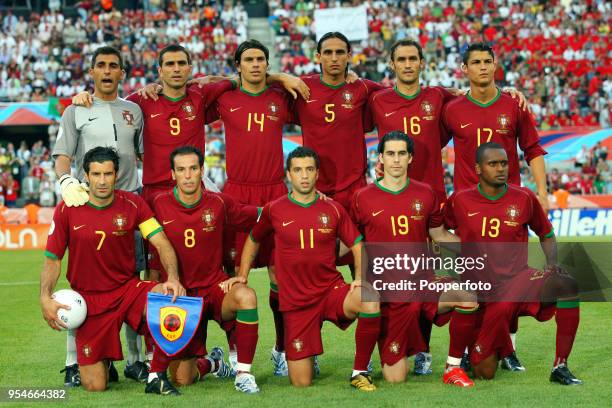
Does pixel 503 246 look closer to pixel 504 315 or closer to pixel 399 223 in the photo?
pixel 504 315

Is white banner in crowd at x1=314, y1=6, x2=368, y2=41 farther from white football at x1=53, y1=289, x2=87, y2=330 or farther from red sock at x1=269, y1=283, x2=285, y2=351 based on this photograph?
white football at x1=53, y1=289, x2=87, y2=330

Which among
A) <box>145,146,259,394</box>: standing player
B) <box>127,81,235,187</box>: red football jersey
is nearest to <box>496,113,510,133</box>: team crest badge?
<box>145,146,259,394</box>: standing player

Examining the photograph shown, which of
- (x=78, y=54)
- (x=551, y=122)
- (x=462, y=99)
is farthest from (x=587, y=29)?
(x=462, y=99)

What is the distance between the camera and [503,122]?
7.50 metres

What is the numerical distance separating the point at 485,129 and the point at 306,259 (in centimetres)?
182

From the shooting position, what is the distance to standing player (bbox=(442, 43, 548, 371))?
294 inches

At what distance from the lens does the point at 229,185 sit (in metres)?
7.77

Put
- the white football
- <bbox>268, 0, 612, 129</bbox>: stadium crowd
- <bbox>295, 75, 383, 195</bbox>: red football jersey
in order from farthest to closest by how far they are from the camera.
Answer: <bbox>268, 0, 612, 129</bbox>: stadium crowd → <bbox>295, 75, 383, 195</bbox>: red football jersey → the white football

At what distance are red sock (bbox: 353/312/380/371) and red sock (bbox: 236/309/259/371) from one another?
0.71 meters

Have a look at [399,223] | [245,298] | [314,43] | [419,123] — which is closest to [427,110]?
[419,123]

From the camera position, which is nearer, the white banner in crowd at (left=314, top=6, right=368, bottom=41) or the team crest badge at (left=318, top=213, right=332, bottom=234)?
the team crest badge at (left=318, top=213, right=332, bottom=234)

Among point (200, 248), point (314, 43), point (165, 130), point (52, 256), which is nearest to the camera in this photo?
point (52, 256)

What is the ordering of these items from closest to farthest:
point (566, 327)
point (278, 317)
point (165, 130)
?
point (566, 327) < point (278, 317) < point (165, 130)

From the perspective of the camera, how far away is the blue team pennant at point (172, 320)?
6.52m
